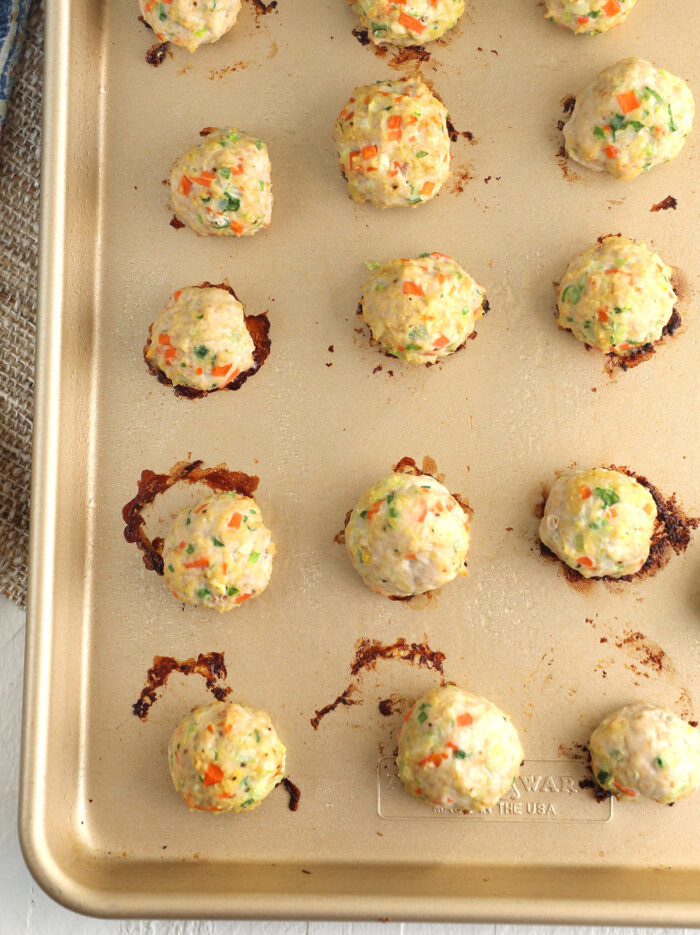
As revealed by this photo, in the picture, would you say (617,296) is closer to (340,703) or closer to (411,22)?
(411,22)

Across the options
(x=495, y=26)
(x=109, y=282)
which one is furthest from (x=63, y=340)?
(x=495, y=26)

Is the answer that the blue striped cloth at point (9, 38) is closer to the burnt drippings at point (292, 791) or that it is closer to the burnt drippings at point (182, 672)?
the burnt drippings at point (182, 672)

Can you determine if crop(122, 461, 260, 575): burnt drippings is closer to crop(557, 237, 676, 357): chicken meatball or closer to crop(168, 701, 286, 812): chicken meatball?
crop(168, 701, 286, 812): chicken meatball

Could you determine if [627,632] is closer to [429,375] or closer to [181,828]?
[429,375]

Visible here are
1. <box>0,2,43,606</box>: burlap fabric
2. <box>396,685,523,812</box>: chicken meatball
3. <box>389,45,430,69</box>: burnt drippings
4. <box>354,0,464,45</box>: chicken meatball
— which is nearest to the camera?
<box>396,685,523,812</box>: chicken meatball

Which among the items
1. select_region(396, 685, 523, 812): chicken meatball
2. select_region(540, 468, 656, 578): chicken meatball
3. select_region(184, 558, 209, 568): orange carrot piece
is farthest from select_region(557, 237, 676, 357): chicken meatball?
select_region(184, 558, 209, 568): orange carrot piece

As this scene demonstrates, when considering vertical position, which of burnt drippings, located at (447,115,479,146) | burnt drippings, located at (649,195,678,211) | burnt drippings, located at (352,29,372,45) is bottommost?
burnt drippings, located at (649,195,678,211)

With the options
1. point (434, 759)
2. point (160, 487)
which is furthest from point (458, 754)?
point (160, 487)
